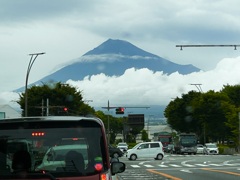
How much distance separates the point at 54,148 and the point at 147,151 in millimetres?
42734

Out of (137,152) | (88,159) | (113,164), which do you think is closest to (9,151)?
(88,159)

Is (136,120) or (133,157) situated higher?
(136,120)

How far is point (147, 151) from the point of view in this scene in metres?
48.7

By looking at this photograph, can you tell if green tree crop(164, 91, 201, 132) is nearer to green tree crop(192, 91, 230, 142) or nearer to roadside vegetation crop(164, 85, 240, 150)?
roadside vegetation crop(164, 85, 240, 150)

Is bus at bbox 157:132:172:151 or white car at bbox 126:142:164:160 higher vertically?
bus at bbox 157:132:172:151

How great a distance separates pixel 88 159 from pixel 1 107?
92951mm

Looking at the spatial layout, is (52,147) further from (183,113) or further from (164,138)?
(183,113)

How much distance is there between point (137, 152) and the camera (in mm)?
48438

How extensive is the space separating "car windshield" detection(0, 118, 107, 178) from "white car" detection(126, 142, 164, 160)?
41916 mm

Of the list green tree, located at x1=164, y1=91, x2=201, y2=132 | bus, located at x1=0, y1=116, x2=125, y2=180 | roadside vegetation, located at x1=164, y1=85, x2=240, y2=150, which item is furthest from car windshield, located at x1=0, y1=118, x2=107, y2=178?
green tree, located at x1=164, y1=91, x2=201, y2=132

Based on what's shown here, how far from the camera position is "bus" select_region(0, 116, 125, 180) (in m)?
6.27

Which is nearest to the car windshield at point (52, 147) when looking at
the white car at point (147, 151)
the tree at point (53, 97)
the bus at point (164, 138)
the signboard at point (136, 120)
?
the white car at point (147, 151)

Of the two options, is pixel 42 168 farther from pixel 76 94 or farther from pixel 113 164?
pixel 76 94

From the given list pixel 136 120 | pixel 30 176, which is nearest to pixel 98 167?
pixel 30 176
